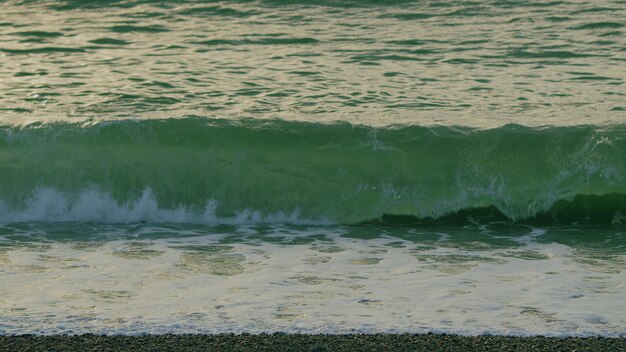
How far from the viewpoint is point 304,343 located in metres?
5.35

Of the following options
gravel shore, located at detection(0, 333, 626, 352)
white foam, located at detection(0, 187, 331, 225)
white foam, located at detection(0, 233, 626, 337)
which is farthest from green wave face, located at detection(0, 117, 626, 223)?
gravel shore, located at detection(0, 333, 626, 352)

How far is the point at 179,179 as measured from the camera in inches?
358

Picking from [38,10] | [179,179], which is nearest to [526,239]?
[179,179]

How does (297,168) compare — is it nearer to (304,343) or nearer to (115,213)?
(115,213)

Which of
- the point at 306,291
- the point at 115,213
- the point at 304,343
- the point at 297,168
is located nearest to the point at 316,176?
the point at 297,168

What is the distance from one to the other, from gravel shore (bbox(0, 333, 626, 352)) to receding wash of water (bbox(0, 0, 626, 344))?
0.44ft

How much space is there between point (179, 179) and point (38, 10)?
8199 mm

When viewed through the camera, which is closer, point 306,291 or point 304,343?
point 304,343

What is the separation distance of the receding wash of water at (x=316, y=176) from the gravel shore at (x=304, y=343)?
0.13 m

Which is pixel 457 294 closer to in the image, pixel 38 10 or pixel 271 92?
pixel 271 92

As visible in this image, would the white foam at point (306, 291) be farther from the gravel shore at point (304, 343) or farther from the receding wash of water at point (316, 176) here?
the gravel shore at point (304, 343)

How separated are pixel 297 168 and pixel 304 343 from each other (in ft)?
13.1

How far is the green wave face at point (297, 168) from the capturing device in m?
8.70

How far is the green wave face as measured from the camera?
28.6 feet
